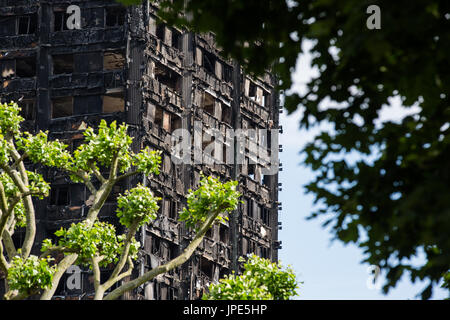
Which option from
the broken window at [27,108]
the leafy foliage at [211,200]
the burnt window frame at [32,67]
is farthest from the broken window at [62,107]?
the leafy foliage at [211,200]

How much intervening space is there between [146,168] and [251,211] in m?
43.4

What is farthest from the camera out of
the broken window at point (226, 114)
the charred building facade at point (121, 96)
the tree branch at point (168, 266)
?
the broken window at point (226, 114)

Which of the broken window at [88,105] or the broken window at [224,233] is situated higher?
the broken window at [88,105]

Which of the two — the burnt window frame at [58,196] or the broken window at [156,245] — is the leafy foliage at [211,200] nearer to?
the broken window at [156,245]

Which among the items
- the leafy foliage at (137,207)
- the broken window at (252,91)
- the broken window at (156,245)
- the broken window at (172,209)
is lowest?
the leafy foliage at (137,207)

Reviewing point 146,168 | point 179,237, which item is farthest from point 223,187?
point 179,237

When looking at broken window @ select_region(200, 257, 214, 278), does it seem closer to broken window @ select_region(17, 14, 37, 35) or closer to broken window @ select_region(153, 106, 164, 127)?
broken window @ select_region(153, 106, 164, 127)

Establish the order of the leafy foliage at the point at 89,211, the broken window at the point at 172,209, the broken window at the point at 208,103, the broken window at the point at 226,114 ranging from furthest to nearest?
the broken window at the point at 226,114 → the broken window at the point at 208,103 → the broken window at the point at 172,209 → the leafy foliage at the point at 89,211

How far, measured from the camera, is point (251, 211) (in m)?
76.1

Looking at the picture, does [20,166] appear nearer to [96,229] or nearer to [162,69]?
[96,229]

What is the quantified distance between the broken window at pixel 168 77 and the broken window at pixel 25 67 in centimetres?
821

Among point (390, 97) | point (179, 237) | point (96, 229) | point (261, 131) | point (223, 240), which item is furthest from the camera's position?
point (261, 131)

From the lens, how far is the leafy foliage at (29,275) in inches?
1092

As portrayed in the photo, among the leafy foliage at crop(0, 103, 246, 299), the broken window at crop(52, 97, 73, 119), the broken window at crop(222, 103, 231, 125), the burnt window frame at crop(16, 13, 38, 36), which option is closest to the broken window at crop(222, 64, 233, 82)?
the broken window at crop(222, 103, 231, 125)
